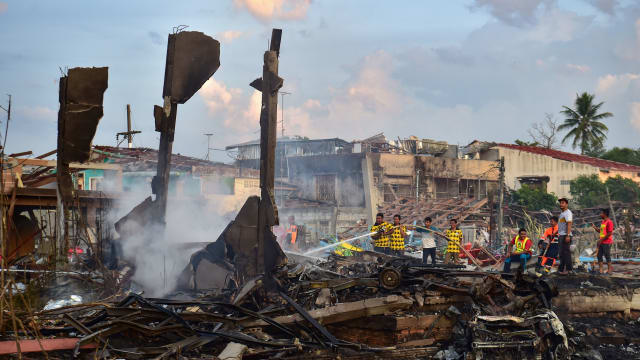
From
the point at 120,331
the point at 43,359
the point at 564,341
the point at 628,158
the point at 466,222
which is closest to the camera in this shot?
the point at 43,359

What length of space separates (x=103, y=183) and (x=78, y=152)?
1368 cm

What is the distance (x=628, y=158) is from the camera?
140 ft

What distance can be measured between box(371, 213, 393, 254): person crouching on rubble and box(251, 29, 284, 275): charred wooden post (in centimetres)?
505

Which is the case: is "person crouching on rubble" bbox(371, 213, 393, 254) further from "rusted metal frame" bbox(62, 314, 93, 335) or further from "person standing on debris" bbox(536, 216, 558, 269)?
"rusted metal frame" bbox(62, 314, 93, 335)

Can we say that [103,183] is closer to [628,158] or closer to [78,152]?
[78,152]

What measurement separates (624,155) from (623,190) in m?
16.3

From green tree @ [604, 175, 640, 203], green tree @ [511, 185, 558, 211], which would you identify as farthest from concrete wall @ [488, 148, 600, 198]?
green tree @ [511, 185, 558, 211]

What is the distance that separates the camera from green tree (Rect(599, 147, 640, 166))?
138ft

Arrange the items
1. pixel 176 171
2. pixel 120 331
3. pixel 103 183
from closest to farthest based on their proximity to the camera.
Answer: pixel 120 331 < pixel 103 183 < pixel 176 171

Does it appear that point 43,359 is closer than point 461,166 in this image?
Yes

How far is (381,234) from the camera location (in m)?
12.8

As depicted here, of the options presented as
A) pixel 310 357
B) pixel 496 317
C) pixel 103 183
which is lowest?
pixel 310 357

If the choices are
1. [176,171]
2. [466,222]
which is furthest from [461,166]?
→ [176,171]

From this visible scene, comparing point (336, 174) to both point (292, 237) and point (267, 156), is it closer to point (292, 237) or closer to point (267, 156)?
point (292, 237)
